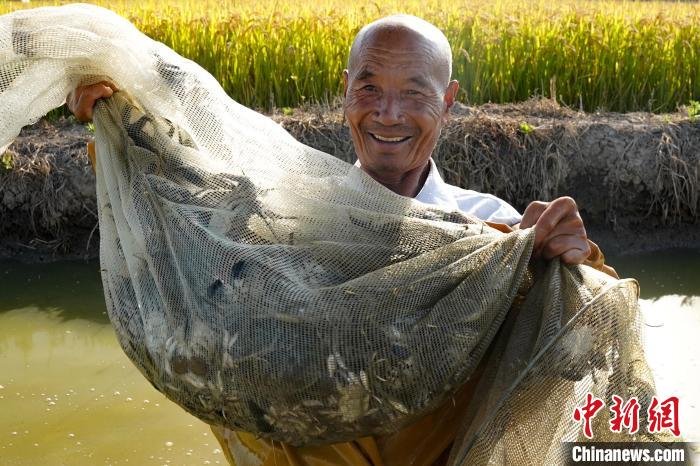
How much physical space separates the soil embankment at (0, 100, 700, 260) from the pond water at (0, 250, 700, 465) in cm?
26

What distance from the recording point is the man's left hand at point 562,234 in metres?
1.48

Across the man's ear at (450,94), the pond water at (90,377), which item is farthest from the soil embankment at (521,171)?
the man's ear at (450,94)

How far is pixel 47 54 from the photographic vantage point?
1.65 m

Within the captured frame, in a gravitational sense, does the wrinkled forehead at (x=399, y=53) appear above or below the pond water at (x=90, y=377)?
above

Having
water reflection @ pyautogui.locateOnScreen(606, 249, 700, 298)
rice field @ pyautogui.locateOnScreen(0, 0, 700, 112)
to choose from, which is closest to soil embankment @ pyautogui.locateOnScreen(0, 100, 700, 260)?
water reflection @ pyautogui.locateOnScreen(606, 249, 700, 298)

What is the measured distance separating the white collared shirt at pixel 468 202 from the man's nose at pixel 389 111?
14 centimetres

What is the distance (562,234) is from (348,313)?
0.38m

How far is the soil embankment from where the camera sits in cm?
467

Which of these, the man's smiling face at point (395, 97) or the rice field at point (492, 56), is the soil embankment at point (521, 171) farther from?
the man's smiling face at point (395, 97)

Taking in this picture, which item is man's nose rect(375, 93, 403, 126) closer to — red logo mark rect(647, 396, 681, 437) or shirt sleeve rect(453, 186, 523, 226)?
shirt sleeve rect(453, 186, 523, 226)

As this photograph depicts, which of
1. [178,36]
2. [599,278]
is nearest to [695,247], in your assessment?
[178,36]

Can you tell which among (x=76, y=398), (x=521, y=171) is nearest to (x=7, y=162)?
(x=76, y=398)

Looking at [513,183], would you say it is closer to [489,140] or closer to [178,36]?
[489,140]

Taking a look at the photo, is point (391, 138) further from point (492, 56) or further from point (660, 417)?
point (492, 56)
